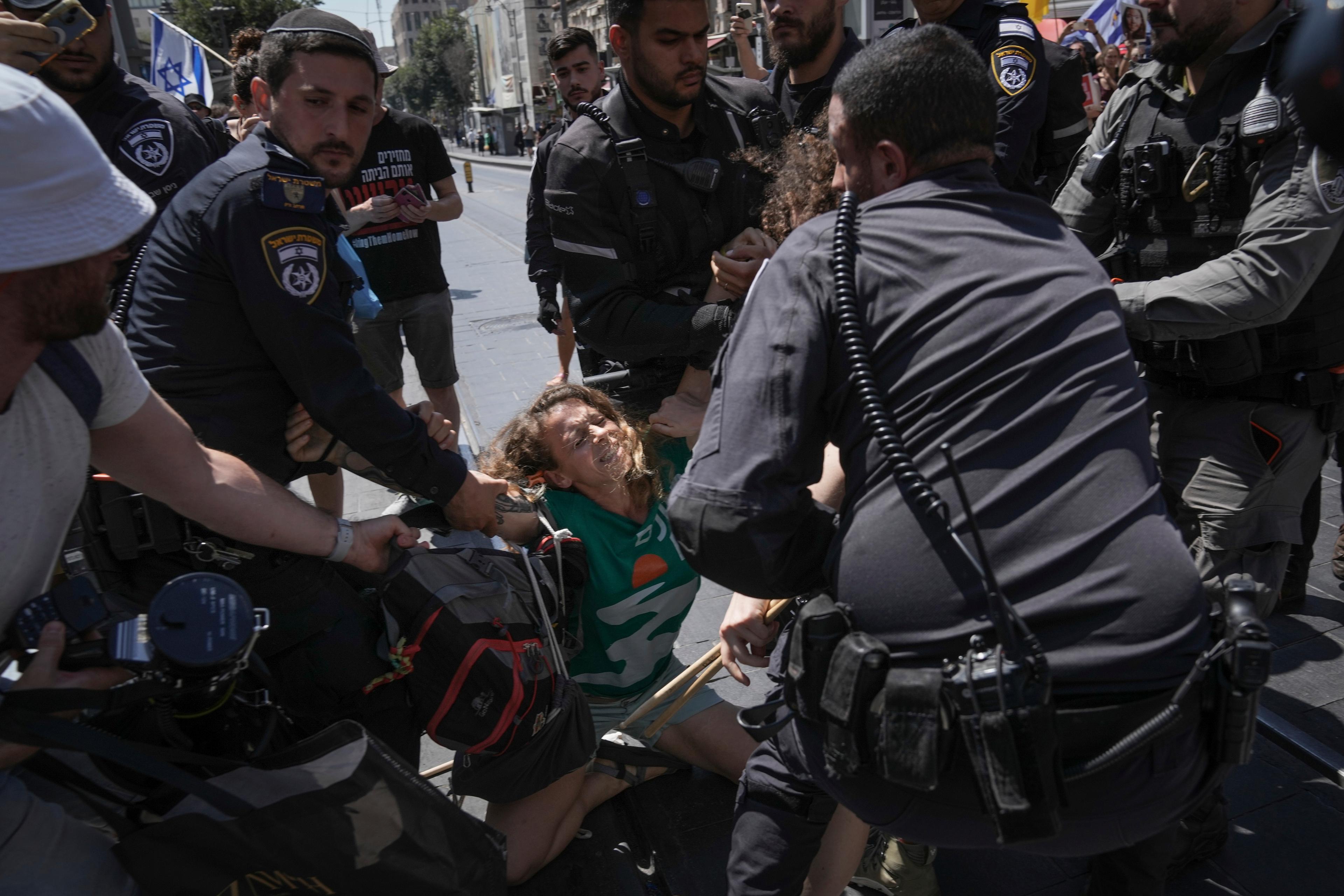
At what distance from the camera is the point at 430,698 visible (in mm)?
2271

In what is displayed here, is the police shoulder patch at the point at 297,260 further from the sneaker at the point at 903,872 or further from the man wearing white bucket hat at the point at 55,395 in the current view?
the sneaker at the point at 903,872

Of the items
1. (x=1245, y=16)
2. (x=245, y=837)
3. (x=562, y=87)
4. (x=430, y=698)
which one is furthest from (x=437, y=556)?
(x=562, y=87)

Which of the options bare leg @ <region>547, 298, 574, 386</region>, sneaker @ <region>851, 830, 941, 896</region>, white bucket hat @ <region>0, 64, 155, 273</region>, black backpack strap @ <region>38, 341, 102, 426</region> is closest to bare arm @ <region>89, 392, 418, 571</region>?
black backpack strap @ <region>38, 341, 102, 426</region>

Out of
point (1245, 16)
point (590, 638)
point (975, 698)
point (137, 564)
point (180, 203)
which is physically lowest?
point (590, 638)

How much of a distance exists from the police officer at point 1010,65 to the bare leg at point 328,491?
3.32 meters

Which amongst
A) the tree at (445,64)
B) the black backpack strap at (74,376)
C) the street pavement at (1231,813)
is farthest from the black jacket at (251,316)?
the tree at (445,64)

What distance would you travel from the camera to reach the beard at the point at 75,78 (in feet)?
10.9

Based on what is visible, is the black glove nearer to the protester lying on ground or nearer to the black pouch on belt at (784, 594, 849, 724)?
the protester lying on ground

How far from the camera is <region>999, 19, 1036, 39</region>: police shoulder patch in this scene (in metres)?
3.05

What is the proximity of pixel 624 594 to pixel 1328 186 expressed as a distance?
2.17 m

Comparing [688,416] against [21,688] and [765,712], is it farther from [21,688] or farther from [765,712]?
[21,688]

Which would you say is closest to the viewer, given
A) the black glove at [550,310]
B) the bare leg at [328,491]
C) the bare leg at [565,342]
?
the bare leg at [328,491]

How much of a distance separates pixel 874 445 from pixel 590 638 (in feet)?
4.99

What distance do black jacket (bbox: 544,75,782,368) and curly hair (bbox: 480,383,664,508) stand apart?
25cm
